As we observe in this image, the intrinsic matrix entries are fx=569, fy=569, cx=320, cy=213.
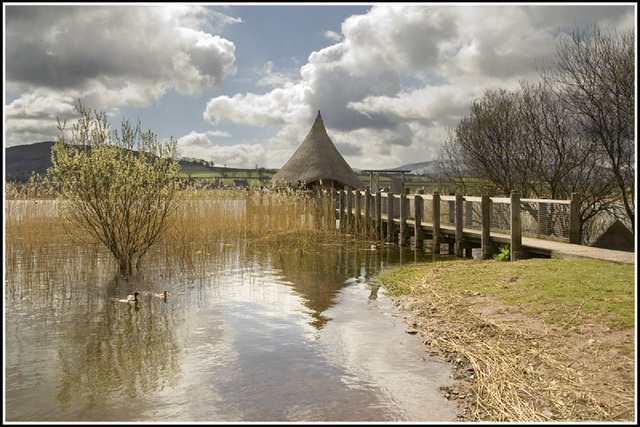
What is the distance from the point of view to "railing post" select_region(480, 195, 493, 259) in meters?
14.0

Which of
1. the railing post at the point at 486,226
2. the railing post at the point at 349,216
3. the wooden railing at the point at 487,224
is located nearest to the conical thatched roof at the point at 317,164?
the railing post at the point at 349,216

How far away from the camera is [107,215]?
37.5ft

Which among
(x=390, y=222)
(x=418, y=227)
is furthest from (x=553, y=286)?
(x=390, y=222)

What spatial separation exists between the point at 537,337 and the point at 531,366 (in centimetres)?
80

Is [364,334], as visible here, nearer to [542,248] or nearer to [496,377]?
[496,377]

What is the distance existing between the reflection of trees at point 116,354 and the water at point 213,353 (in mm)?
15

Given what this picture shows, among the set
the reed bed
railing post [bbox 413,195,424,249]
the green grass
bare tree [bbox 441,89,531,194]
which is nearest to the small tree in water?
the reed bed

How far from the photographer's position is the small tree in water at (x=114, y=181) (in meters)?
11.0

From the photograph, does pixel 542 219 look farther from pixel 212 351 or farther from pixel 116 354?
pixel 116 354

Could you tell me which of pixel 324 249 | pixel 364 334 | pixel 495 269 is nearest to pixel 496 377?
pixel 364 334

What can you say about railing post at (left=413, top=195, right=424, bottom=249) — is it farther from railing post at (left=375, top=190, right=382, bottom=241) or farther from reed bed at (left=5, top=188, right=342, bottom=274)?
reed bed at (left=5, top=188, right=342, bottom=274)

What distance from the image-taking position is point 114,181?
11148 mm

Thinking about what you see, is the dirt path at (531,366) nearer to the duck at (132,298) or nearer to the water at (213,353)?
the water at (213,353)

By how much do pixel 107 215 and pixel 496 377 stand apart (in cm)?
859
